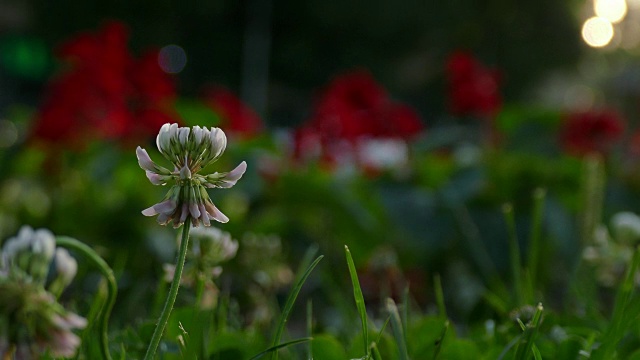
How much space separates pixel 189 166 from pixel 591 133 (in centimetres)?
148

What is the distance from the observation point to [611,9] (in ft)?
39.9

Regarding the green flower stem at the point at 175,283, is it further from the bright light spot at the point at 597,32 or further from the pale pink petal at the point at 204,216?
the bright light spot at the point at 597,32

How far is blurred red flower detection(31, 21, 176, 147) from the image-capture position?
1.47m

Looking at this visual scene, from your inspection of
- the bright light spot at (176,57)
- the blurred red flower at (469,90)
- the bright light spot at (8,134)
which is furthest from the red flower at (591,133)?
the bright light spot at (176,57)

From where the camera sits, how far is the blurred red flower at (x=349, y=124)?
1.66 m

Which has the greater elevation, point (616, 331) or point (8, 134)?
point (616, 331)

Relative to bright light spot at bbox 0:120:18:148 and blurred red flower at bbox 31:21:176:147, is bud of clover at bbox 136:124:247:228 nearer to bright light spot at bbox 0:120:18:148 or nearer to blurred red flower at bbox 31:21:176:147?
blurred red flower at bbox 31:21:176:147

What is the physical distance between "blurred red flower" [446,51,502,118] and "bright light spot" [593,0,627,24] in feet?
31.7

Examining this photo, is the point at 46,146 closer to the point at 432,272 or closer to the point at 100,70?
the point at 100,70

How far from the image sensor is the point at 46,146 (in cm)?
149

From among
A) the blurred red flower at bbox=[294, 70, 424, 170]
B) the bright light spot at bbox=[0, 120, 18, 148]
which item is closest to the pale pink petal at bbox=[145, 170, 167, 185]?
the blurred red flower at bbox=[294, 70, 424, 170]

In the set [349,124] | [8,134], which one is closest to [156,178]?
[349,124]

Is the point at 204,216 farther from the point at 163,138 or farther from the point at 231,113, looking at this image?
the point at 231,113

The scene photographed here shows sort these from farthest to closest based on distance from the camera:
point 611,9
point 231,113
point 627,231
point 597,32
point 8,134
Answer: point 611,9
point 597,32
point 8,134
point 231,113
point 627,231
